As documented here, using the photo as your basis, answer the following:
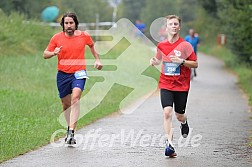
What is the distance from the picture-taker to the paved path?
368 inches

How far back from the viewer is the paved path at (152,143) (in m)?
9.34

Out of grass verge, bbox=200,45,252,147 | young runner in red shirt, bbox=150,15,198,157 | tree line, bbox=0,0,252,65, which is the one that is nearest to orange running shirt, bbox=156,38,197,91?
young runner in red shirt, bbox=150,15,198,157

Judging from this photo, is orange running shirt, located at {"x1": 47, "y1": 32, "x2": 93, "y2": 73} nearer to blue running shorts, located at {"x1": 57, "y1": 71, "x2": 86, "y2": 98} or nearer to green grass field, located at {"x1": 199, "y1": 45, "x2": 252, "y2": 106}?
blue running shorts, located at {"x1": 57, "y1": 71, "x2": 86, "y2": 98}

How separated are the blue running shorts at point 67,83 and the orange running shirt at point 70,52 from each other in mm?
107

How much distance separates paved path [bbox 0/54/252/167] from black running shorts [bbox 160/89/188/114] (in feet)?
2.20

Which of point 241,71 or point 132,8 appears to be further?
point 132,8

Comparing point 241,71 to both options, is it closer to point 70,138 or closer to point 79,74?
point 79,74

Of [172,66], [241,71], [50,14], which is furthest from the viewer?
[50,14]

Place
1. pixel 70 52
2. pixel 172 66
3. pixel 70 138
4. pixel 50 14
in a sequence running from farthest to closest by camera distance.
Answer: pixel 50 14
pixel 70 52
pixel 70 138
pixel 172 66

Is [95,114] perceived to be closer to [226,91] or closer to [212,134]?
[212,134]

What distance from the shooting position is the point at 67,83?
36.1ft

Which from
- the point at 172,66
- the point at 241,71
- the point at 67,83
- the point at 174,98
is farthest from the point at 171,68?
the point at 241,71

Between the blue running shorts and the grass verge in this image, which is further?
the grass verge

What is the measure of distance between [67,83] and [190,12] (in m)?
71.2
